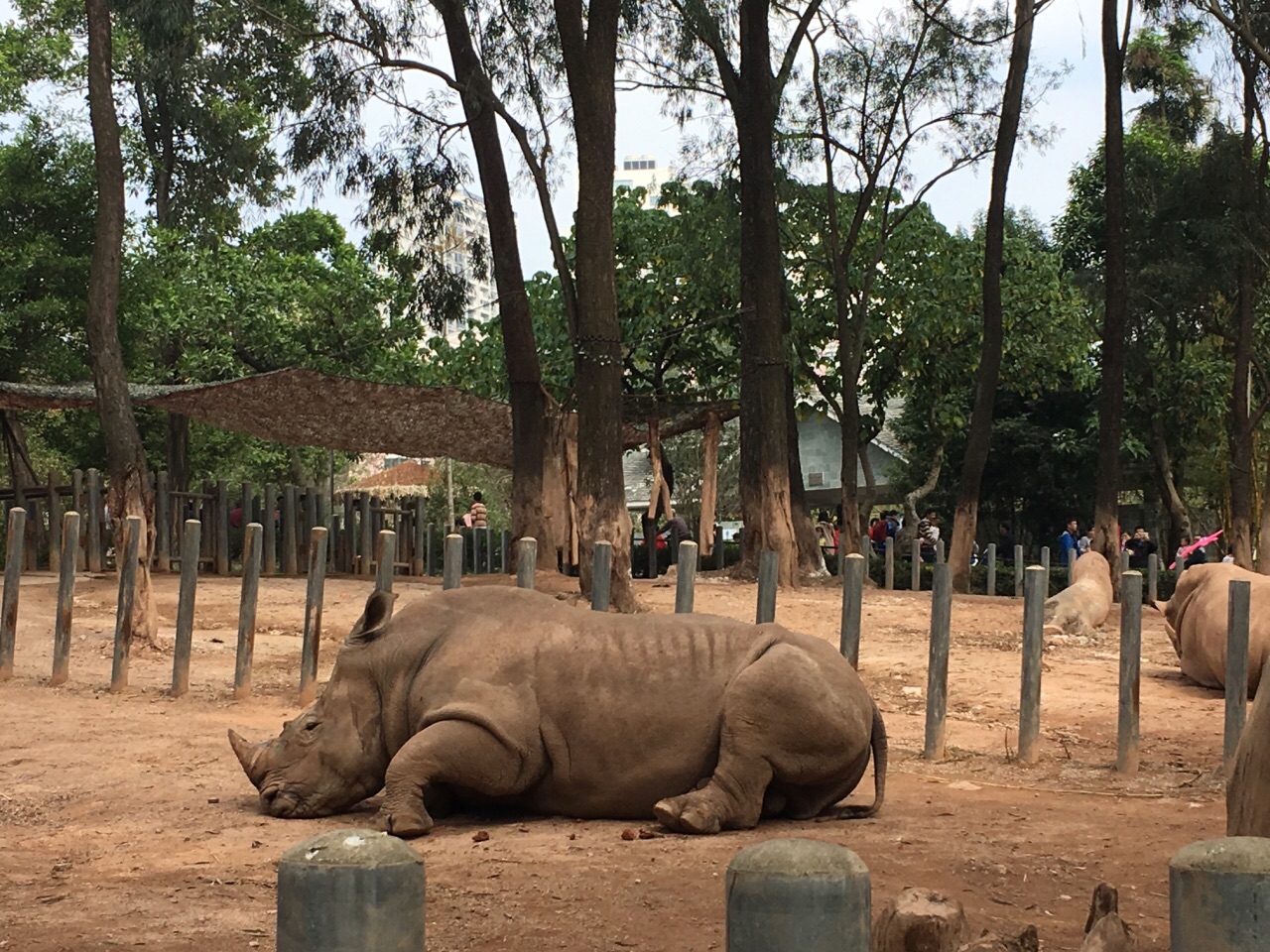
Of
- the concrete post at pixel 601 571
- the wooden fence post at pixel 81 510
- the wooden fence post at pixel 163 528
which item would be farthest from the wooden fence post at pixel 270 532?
the concrete post at pixel 601 571

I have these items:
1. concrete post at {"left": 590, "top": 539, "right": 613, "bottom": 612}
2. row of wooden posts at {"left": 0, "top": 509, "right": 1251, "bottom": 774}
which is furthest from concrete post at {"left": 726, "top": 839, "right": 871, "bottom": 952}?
concrete post at {"left": 590, "top": 539, "right": 613, "bottom": 612}

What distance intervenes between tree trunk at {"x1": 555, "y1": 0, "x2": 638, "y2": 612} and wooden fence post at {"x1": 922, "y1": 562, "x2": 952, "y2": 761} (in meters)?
5.35

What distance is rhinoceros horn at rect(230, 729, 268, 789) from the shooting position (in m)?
7.23

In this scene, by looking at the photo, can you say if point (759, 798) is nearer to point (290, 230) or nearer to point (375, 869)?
point (375, 869)

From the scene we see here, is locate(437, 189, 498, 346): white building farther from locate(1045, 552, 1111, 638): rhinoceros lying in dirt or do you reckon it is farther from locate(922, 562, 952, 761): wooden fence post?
locate(922, 562, 952, 761): wooden fence post

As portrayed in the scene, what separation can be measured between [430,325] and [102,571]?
6400mm

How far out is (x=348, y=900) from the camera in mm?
2502

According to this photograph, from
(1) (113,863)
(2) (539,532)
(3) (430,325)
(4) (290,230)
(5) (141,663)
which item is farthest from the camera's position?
(4) (290,230)

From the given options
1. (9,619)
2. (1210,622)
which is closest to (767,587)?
(1210,622)

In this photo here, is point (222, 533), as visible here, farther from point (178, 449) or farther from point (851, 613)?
point (851, 613)

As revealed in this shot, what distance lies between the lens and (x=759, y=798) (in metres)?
6.90

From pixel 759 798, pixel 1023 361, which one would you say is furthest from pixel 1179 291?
pixel 759 798

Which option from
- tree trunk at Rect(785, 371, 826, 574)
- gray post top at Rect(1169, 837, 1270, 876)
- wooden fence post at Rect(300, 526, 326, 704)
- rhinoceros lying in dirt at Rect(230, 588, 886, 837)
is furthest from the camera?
tree trunk at Rect(785, 371, 826, 574)

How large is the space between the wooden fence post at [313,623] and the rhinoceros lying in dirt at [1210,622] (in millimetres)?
6844
